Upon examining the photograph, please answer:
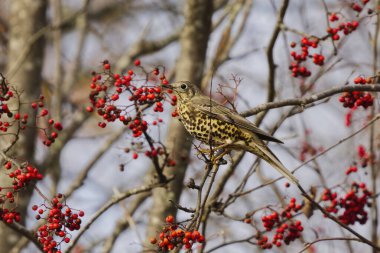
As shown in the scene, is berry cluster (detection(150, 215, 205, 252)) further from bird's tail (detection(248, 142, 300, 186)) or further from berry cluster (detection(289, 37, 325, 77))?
berry cluster (detection(289, 37, 325, 77))

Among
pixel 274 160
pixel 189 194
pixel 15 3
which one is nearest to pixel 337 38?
pixel 274 160

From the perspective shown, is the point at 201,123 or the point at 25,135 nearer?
the point at 201,123

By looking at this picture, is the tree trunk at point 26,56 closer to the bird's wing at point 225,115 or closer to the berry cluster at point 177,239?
the bird's wing at point 225,115

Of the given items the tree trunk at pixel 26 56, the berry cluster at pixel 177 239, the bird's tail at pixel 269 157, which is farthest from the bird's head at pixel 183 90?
the tree trunk at pixel 26 56

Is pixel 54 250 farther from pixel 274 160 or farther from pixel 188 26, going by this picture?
pixel 188 26

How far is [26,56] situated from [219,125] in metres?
3.42

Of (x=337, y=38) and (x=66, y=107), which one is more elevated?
(x=66, y=107)

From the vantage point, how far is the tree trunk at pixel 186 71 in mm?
6250

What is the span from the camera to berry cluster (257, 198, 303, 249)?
497 cm

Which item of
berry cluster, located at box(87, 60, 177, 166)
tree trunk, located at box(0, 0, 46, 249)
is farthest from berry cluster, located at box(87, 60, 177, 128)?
tree trunk, located at box(0, 0, 46, 249)

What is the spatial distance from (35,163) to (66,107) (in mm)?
2865

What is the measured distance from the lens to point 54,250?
3.91m

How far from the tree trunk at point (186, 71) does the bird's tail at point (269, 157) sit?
1376 mm

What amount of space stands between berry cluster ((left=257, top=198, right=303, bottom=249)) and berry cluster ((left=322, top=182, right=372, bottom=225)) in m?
0.29
